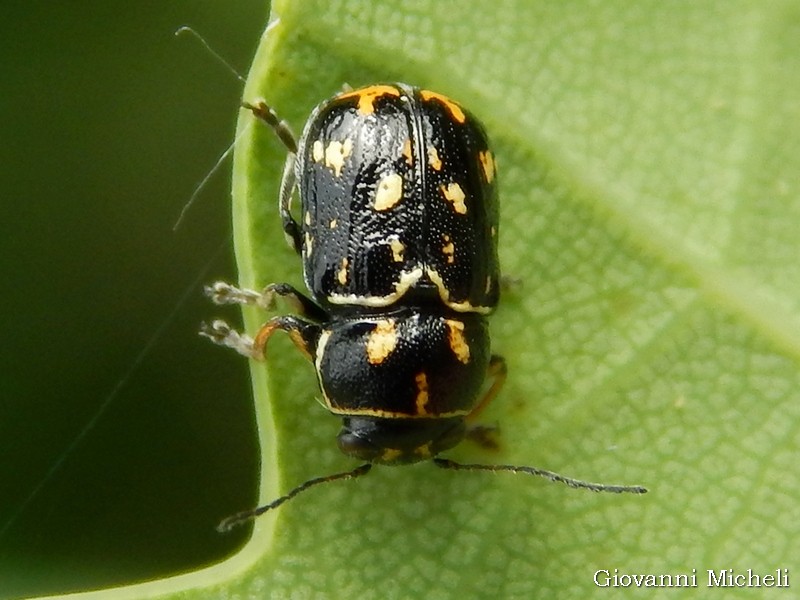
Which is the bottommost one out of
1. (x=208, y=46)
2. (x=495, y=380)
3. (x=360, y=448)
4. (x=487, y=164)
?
(x=360, y=448)

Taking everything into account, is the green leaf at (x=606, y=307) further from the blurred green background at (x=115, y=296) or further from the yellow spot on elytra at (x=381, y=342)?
the blurred green background at (x=115, y=296)

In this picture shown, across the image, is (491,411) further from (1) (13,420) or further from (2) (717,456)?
(1) (13,420)

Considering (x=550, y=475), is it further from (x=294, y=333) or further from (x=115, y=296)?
(x=115, y=296)

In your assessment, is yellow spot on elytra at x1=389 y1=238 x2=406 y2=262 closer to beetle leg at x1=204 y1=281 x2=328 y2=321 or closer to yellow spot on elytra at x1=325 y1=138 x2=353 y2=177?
yellow spot on elytra at x1=325 y1=138 x2=353 y2=177

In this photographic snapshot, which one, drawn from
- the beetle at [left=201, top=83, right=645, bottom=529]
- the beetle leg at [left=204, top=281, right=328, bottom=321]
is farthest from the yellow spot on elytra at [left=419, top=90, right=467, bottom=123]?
the beetle leg at [left=204, top=281, right=328, bottom=321]

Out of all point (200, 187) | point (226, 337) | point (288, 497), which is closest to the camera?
point (288, 497)

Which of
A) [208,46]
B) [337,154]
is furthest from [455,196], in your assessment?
[208,46]

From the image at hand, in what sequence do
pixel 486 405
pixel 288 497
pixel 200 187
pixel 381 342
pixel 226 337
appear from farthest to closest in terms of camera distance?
pixel 200 187 < pixel 226 337 < pixel 486 405 < pixel 381 342 < pixel 288 497
